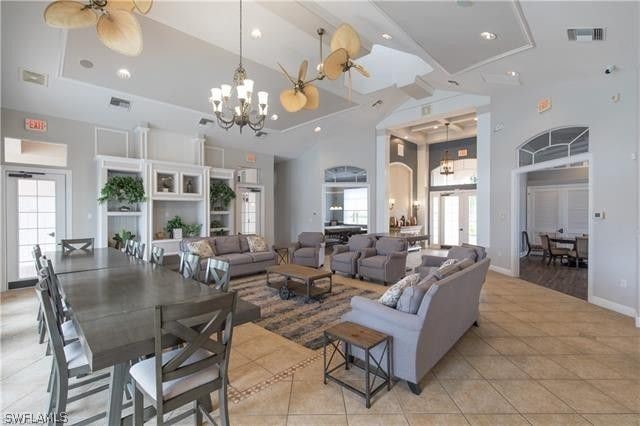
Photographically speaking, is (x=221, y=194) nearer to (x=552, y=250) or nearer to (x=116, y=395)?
(x=116, y=395)

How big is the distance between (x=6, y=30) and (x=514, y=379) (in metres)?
Answer: 6.92

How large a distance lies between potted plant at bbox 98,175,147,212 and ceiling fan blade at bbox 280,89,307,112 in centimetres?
435

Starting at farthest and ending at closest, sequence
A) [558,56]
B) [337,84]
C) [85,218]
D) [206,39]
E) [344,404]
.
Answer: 1. [337,84]
2. [85,218]
3. [206,39]
4. [558,56]
5. [344,404]

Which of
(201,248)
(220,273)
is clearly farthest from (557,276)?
(201,248)

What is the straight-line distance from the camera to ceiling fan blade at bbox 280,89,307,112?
11.1ft

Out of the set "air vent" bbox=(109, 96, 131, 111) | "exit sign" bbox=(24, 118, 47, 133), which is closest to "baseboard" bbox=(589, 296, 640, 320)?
"air vent" bbox=(109, 96, 131, 111)

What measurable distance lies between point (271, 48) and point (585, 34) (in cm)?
419

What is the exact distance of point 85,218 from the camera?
19.5 ft

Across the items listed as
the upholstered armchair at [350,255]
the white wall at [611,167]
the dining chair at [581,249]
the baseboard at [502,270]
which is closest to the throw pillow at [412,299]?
the upholstered armchair at [350,255]

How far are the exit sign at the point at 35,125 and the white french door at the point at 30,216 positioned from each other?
0.77 metres

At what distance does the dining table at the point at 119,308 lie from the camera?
4.96ft

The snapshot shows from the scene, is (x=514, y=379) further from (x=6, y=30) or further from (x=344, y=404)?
(x=6, y=30)

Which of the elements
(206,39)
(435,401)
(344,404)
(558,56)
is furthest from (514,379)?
(206,39)

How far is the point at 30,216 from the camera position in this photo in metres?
5.40
